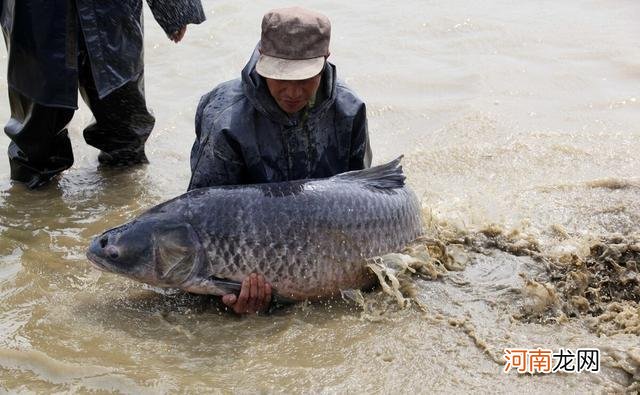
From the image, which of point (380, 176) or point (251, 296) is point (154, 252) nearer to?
point (251, 296)

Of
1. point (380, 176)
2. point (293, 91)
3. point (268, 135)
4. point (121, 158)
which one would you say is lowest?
point (121, 158)

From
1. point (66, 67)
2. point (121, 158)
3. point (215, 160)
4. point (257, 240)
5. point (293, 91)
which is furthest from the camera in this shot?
point (121, 158)

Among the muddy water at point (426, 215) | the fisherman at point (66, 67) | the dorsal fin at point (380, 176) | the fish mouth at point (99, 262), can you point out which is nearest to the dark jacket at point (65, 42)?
the fisherman at point (66, 67)

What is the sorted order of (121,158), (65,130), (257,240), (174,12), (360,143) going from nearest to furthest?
1. (257,240)
2. (360,143)
3. (174,12)
4. (65,130)
5. (121,158)

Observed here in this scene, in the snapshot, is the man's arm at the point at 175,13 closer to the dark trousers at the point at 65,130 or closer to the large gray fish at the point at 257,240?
the dark trousers at the point at 65,130

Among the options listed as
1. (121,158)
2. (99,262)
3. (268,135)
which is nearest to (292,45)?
(268,135)

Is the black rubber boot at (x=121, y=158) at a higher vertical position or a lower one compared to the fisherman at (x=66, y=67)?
lower

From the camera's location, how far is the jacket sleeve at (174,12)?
5133mm

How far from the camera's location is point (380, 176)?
13.7ft

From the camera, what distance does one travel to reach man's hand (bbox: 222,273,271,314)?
12.5 feet

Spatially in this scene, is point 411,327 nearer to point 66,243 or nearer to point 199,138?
point 199,138

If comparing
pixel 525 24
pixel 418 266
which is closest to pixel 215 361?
pixel 418 266

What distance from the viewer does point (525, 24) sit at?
27.7 feet

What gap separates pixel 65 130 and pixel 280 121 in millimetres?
2022
